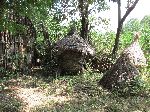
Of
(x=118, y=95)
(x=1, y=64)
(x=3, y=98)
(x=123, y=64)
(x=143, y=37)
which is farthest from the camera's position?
(x=143, y=37)

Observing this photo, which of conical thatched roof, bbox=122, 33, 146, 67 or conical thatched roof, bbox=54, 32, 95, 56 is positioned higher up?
conical thatched roof, bbox=54, 32, 95, 56

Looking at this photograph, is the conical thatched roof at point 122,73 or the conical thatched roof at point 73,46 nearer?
the conical thatched roof at point 122,73

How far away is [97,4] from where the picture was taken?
43.9 ft

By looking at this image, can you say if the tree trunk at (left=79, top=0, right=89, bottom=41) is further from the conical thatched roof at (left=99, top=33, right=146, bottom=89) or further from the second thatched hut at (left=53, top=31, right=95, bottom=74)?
the conical thatched roof at (left=99, top=33, right=146, bottom=89)

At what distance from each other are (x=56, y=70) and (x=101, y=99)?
3.02 m

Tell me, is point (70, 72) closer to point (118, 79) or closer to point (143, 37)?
point (118, 79)

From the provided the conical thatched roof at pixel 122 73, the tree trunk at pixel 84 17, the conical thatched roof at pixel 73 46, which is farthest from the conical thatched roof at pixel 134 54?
the tree trunk at pixel 84 17

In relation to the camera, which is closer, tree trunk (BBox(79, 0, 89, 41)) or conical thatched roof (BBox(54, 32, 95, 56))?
conical thatched roof (BBox(54, 32, 95, 56))

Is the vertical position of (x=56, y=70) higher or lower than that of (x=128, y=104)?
higher

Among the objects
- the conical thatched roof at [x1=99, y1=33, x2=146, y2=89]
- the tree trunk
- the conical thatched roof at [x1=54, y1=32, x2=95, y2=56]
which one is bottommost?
the conical thatched roof at [x1=99, y1=33, x2=146, y2=89]

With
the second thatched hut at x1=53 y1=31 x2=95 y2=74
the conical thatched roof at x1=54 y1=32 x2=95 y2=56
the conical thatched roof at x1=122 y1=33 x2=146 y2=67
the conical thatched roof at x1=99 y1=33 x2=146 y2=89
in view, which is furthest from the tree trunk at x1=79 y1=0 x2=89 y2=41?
the conical thatched roof at x1=99 y1=33 x2=146 y2=89

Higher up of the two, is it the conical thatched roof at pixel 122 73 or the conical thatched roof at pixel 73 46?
the conical thatched roof at pixel 73 46

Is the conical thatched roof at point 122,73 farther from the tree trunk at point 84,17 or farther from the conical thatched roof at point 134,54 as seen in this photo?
the tree trunk at point 84,17

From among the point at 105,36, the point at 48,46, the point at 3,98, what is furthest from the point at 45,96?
the point at 105,36
